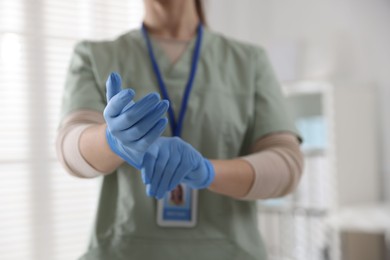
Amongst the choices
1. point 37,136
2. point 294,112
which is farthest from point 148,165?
point 294,112

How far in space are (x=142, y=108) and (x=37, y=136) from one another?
138 centimetres

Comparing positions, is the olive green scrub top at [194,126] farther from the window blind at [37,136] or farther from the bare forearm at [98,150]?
the window blind at [37,136]

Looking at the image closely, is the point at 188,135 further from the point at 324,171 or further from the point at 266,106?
the point at 324,171

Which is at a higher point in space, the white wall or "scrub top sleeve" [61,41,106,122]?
the white wall

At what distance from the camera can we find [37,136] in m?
1.87

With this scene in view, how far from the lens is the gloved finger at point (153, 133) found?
638 mm

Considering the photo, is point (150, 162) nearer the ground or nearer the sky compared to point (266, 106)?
nearer the ground

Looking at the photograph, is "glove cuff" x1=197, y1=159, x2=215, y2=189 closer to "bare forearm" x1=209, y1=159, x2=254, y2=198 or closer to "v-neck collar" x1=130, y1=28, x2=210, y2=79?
"bare forearm" x1=209, y1=159, x2=254, y2=198

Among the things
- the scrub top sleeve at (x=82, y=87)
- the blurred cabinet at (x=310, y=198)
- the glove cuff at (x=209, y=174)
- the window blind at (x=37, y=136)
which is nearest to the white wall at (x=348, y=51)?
the blurred cabinet at (x=310, y=198)

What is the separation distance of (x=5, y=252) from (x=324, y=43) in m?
2.03

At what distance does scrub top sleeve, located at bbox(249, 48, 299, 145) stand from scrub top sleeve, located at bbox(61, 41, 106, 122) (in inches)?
14.1

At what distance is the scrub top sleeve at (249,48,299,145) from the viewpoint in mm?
1015

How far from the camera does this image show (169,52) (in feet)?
3.51

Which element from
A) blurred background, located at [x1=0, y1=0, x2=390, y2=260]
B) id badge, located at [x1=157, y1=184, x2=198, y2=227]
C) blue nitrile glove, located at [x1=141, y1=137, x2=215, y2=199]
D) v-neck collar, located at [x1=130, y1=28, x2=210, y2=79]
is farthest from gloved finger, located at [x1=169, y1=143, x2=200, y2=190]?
blurred background, located at [x1=0, y1=0, x2=390, y2=260]
